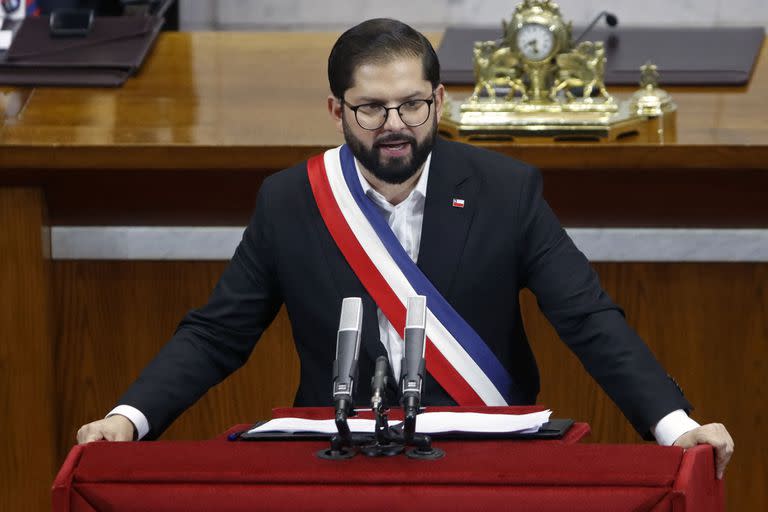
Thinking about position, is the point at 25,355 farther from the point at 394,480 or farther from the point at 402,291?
the point at 394,480

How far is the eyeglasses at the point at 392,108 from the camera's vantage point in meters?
1.66

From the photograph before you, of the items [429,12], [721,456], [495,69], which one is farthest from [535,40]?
[429,12]

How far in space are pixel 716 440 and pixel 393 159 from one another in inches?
19.0

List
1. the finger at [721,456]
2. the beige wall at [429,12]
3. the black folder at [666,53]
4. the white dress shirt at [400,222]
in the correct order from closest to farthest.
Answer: the finger at [721,456] → the white dress shirt at [400,222] → the black folder at [666,53] → the beige wall at [429,12]

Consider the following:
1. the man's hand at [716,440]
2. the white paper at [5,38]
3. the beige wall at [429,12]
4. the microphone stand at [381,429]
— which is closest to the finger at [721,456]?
the man's hand at [716,440]

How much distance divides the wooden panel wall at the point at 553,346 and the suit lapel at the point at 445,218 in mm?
672

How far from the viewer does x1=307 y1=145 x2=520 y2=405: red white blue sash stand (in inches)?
68.7

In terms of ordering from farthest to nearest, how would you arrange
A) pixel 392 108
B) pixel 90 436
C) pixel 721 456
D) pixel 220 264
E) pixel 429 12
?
pixel 429 12
pixel 220 264
pixel 392 108
pixel 90 436
pixel 721 456

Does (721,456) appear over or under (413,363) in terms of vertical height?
under

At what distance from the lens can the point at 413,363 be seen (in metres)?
1.33

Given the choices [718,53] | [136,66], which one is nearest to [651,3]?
[718,53]

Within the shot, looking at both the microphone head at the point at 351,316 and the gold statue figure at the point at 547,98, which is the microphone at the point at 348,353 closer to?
the microphone head at the point at 351,316

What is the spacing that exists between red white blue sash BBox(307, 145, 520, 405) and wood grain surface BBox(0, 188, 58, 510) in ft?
2.42

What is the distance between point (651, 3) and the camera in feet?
14.9
